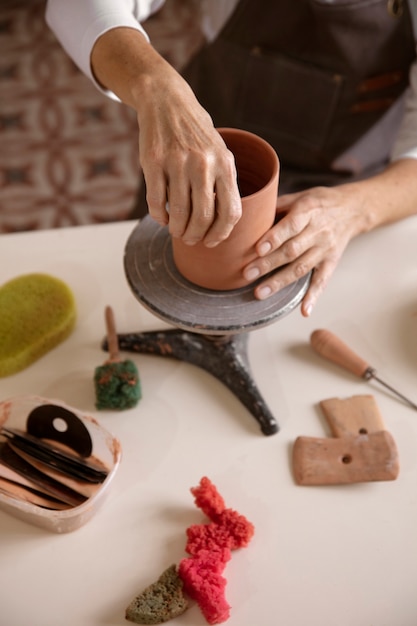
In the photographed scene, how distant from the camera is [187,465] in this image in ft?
3.21

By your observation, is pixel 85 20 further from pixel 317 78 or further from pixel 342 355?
pixel 342 355

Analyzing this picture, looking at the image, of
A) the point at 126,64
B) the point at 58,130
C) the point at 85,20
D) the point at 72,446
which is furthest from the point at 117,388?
the point at 58,130

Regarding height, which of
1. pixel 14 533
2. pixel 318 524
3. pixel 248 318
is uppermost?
pixel 248 318

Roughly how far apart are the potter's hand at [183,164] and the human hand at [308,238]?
0.37ft

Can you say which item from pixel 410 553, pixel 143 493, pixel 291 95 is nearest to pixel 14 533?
pixel 143 493

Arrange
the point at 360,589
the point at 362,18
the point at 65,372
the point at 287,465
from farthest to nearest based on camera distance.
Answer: the point at 362,18
the point at 65,372
the point at 287,465
the point at 360,589

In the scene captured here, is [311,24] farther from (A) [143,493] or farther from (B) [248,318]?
(A) [143,493]

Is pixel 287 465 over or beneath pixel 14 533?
over

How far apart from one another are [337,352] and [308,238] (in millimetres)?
195

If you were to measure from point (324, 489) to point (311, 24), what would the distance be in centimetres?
87

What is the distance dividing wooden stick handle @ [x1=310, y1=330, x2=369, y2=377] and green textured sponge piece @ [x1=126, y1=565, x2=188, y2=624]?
0.42 meters

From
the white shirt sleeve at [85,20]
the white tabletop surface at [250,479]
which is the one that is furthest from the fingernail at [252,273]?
the white shirt sleeve at [85,20]

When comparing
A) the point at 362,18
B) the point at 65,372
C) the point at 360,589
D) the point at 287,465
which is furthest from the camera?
the point at 362,18

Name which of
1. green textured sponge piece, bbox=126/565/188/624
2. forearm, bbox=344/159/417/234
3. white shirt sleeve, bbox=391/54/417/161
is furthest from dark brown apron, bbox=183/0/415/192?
green textured sponge piece, bbox=126/565/188/624
